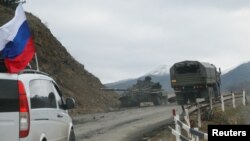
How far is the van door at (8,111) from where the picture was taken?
340 inches

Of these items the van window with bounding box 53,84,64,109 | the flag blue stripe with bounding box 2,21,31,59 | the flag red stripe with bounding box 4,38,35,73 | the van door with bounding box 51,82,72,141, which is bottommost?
the van door with bounding box 51,82,72,141

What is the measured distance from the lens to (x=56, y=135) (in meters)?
10.7

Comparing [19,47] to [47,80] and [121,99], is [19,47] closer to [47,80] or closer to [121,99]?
[47,80]

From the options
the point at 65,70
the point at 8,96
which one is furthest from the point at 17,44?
the point at 65,70

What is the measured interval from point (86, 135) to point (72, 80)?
83.1 feet

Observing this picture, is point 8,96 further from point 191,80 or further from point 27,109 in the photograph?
point 191,80

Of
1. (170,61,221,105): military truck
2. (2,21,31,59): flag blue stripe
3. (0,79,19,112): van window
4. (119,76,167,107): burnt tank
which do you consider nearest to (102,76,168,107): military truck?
(119,76,167,107): burnt tank

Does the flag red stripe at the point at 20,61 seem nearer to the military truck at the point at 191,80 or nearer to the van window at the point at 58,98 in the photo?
the van window at the point at 58,98

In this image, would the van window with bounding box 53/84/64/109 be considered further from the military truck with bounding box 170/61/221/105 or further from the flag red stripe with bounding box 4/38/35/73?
the military truck with bounding box 170/61/221/105

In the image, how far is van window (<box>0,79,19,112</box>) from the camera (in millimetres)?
8711

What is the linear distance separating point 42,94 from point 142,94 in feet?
129

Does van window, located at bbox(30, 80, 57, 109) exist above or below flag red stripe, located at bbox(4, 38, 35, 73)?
below

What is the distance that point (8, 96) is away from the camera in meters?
8.82

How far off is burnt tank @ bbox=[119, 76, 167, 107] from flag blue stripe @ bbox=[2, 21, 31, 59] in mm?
38262
